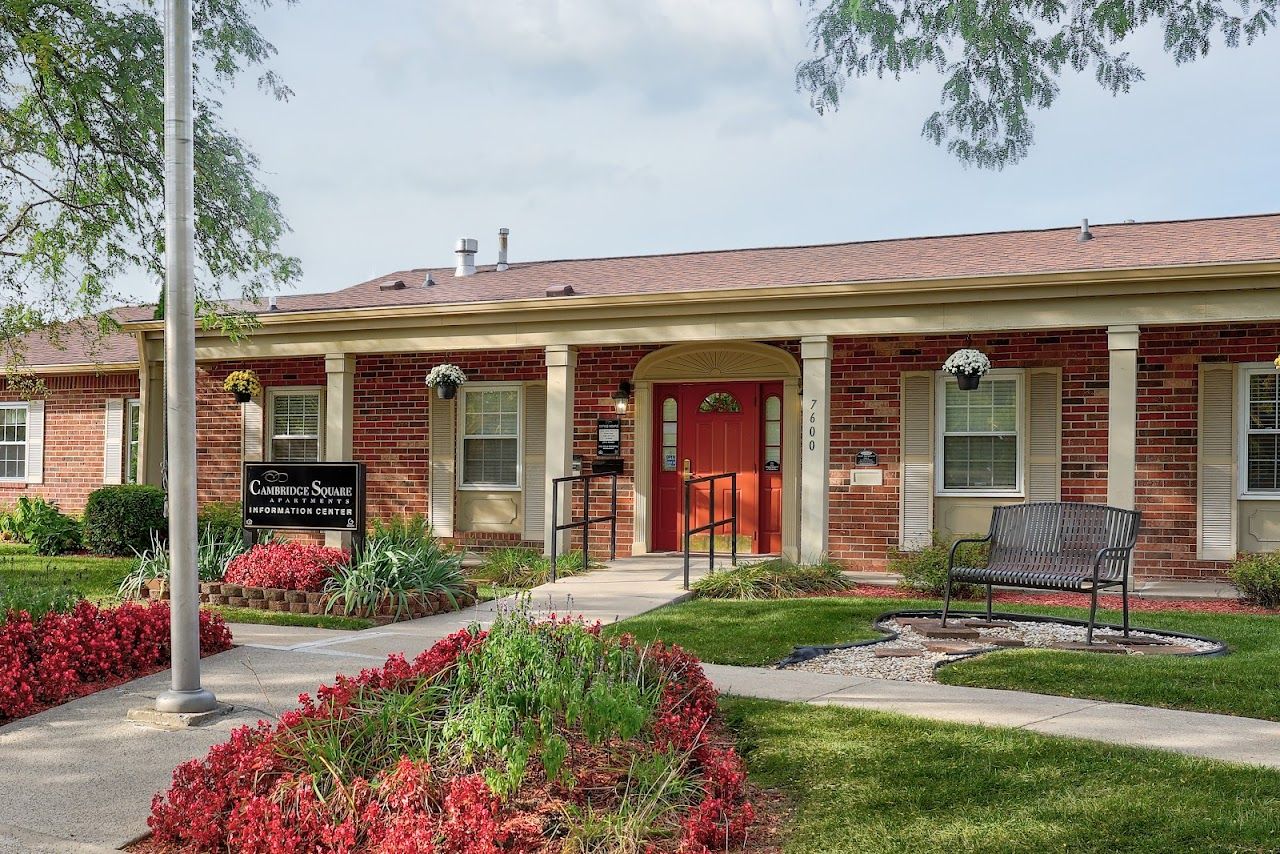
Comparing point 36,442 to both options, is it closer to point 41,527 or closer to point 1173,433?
point 41,527

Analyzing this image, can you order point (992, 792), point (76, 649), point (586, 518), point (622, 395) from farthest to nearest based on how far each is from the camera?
point (622, 395) → point (586, 518) → point (76, 649) → point (992, 792)

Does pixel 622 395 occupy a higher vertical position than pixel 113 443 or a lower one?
higher

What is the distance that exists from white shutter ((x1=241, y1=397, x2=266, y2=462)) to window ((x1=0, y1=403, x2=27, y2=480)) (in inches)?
205

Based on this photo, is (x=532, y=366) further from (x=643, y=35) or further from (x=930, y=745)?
(x=930, y=745)

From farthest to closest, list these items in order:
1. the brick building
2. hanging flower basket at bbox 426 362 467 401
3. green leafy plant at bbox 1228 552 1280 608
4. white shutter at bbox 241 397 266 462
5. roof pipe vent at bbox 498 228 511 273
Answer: roof pipe vent at bbox 498 228 511 273, white shutter at bbox 241 397 266 462, hanging flower basket at bbox 426 362 467 401, the brick building, green leafy plant at bbox 1228 552 1280 608

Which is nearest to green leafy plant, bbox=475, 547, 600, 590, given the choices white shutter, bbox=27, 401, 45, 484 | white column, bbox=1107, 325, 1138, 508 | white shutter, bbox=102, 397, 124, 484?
white column, bbox=1107, 325, 1138, 508

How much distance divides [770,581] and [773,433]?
3.28 m

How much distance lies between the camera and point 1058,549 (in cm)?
892

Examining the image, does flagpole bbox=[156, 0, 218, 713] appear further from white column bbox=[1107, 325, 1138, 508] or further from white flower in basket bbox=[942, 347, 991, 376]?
white column bbox=[1107, 325, 1138, 508]

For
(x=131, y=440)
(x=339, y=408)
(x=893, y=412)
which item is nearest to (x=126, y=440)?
(x=131, y=440)

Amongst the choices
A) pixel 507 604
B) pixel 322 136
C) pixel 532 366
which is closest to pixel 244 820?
pixel 507 604

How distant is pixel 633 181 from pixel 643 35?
14.5 meters

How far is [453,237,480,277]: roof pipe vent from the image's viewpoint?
18.0m

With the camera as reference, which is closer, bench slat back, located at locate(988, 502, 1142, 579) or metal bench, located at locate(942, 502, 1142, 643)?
metal bench, located at locate(942, 502, 1142, 643)
